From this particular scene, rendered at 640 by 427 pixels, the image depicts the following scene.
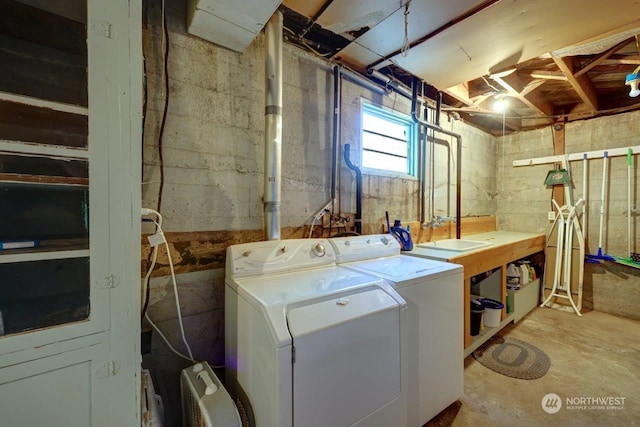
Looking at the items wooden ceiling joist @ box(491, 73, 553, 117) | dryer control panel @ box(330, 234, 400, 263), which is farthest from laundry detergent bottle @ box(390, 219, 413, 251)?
wooden ceiling joist @ box(491, 73, 553, 117)

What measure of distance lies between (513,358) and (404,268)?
1.55m

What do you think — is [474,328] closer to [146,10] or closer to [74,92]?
[74,92]

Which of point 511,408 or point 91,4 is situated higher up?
point 91,4

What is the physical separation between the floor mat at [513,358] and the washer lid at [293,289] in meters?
1.54

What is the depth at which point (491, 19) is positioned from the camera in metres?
1.55

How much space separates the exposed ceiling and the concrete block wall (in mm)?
688

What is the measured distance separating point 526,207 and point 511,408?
309 centimetres

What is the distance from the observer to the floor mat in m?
2.00

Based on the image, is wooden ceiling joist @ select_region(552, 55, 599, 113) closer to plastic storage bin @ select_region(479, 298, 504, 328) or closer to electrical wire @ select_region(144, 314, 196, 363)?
plastic storage bin @ select_region(479, 298, 504, 328)

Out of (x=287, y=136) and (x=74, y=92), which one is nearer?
(x=74, y=92)

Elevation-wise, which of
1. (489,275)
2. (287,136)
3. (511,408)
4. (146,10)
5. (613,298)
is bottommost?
(511,408)

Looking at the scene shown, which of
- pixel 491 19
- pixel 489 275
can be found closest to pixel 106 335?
pixel 491 19

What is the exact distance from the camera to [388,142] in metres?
2.64

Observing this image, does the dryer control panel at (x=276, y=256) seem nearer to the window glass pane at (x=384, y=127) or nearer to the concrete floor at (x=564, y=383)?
the concrete floor at (x=564, y=383)
